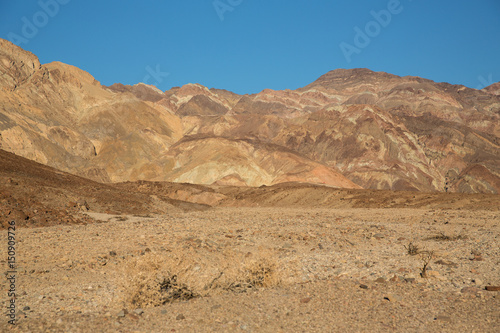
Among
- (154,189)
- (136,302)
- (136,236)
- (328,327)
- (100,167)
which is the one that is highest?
(100,167)

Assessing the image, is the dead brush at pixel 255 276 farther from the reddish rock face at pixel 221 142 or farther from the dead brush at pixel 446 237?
the reddish rock face at pixel 221 142

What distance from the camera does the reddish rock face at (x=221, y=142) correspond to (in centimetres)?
7481

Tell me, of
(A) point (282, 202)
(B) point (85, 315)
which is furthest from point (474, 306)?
(A) point (282, 202)

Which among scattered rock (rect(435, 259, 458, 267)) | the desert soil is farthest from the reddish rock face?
scattered rock (rect(435, 259, 458, 267))

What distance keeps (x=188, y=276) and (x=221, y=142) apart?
76910mm

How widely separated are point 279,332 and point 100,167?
2920 inches

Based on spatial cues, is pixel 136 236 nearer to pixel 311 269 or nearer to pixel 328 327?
pixel 311 269

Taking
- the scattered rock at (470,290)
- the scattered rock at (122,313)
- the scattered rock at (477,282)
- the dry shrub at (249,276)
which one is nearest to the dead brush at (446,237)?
the scattered rock at (477,282)

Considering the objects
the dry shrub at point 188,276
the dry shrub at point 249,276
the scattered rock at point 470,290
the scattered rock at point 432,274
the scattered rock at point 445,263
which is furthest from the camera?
the scattered rock at point 445,263

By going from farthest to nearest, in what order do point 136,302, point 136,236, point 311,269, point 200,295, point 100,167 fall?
1. point 100,167
2. point 136,236
3. point 311,269
4. point 200,295
5. point 136,302

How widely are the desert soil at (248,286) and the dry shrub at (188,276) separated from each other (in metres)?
0.02

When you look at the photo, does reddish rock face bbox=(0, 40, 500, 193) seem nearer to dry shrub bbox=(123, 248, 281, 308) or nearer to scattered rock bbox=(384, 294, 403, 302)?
dry shrub bbox=(123, 248, 281, 308)

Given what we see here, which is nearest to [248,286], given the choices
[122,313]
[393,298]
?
[122,313]

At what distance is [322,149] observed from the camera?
353 ft
